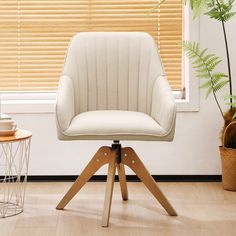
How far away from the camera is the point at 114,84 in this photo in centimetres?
367

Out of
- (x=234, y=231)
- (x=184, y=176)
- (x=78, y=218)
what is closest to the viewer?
(x=234, y=231)

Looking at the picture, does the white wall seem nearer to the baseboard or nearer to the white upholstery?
the baseboard

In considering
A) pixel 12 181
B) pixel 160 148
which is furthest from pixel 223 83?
pixel 12 181

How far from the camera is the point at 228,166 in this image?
384 cm

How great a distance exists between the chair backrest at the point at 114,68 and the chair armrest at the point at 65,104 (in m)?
0.15

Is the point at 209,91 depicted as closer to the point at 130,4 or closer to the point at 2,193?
the point at 130,4

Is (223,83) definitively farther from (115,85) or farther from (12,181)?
(12,181)

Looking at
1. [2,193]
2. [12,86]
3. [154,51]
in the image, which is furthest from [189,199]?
[12,86]

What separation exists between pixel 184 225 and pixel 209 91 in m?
0.99

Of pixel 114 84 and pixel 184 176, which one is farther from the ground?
pixel 114 84

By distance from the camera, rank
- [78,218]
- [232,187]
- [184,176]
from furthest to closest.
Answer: [184,176] < [232,187] < [78,218]

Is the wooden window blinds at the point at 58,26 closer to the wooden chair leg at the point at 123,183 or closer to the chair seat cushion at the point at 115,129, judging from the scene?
the wooden chair leg at the point at 123,183

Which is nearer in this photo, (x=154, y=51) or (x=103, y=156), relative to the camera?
(x=103, y=156)

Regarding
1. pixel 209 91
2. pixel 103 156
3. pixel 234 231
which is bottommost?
pixel 234 231
